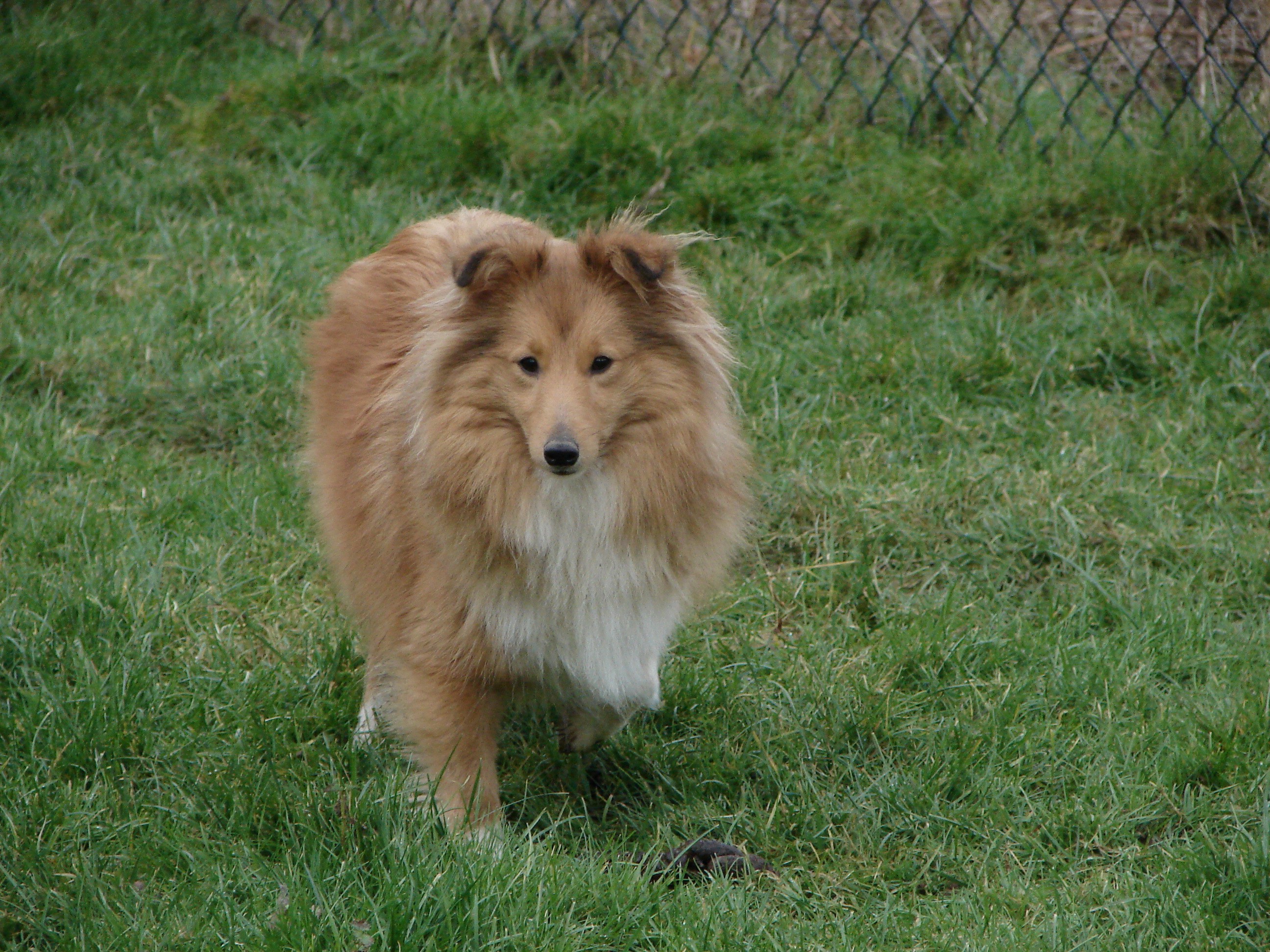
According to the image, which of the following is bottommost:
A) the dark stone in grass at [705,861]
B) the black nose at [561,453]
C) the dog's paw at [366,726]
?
the dog's paw at [366,726]

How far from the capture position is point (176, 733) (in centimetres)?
348

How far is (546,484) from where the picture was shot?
3156 mm

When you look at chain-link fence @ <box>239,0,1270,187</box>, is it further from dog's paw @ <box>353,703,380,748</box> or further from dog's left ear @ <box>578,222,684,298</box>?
dog's paw @ <box>353,703,380,748</box>

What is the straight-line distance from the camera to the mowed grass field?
9.82 feet

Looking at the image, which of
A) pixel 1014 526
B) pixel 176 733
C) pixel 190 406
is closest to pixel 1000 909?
pixel 1014 526

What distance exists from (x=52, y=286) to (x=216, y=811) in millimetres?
3351

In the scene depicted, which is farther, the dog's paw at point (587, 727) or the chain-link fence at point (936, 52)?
the chain-link fence at point (936, 52)

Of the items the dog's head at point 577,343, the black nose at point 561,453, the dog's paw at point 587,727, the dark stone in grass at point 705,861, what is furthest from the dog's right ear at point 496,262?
the dark stone in grass at point 705,861

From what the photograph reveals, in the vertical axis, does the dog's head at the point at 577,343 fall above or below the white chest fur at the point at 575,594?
above

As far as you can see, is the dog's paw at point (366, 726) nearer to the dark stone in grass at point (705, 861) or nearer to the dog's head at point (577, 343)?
the dark stone in grass at point (705, 861)

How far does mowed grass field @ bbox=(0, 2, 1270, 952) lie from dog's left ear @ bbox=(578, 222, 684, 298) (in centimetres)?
129

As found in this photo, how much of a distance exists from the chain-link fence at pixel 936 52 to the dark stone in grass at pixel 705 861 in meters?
3.99

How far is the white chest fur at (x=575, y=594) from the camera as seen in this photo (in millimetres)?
3178

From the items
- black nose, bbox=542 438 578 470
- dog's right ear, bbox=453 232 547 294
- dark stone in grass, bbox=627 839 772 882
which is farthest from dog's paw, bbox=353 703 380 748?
dog's right ear, bbox=453 232 547 294
